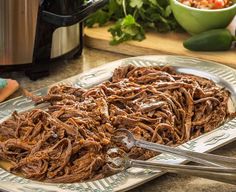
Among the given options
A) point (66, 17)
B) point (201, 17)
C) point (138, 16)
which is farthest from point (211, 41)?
point (66, 17)

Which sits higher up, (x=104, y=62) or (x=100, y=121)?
(x=100, y=121)

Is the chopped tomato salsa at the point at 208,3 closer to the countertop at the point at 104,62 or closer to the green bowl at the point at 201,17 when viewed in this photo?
the green bowl at the point at 201,17

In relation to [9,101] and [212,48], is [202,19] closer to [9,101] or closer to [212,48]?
[212,48]

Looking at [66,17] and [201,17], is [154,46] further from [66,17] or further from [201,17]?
[66,17]

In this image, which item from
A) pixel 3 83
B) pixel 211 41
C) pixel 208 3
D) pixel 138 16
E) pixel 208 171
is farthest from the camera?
pixel 138 16

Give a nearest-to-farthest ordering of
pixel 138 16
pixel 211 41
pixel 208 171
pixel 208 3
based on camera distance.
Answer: pixel 208 171, pixel 211 41, pixel 208 3, pixel 138 16

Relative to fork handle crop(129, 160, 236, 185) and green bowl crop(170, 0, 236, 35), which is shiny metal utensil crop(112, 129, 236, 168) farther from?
green bowl crop(170, 0, 236, 35)

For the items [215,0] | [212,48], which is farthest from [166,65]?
[215,0]
